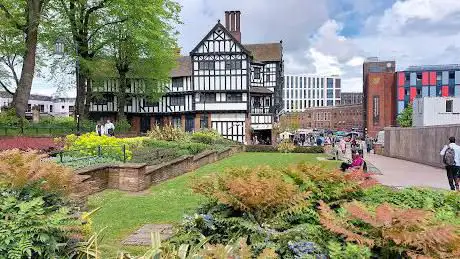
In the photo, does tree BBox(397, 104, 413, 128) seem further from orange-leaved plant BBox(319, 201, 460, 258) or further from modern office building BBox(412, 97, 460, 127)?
orange-leaved plant BBox(319, 201, 460, 258)

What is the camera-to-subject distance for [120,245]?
622 cm

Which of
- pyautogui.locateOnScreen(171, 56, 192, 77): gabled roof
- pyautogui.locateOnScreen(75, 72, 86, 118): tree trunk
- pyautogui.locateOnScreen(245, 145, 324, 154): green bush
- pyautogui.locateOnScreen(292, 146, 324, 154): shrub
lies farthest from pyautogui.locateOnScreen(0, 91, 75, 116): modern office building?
pyautogui.locateOnScreen(292, 146, 324, 154): shrub

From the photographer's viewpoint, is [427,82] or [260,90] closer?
[260,90]

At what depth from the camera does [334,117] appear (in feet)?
410

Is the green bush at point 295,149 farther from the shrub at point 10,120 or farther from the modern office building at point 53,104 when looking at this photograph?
the modern office building at point 53,104

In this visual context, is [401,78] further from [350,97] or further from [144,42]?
[350,97]

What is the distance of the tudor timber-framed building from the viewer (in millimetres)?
44219

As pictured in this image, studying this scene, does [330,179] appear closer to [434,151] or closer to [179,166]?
[179,166]

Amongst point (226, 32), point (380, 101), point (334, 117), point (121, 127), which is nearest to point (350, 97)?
point (334, 117)

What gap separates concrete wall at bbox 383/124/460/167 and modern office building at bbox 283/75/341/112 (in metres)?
147

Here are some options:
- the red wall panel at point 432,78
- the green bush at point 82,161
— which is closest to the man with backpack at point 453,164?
the green bush at point 82,161

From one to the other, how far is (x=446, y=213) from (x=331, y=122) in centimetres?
12446

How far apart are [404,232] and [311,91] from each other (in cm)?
18503

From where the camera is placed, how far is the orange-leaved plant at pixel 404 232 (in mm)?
3367
